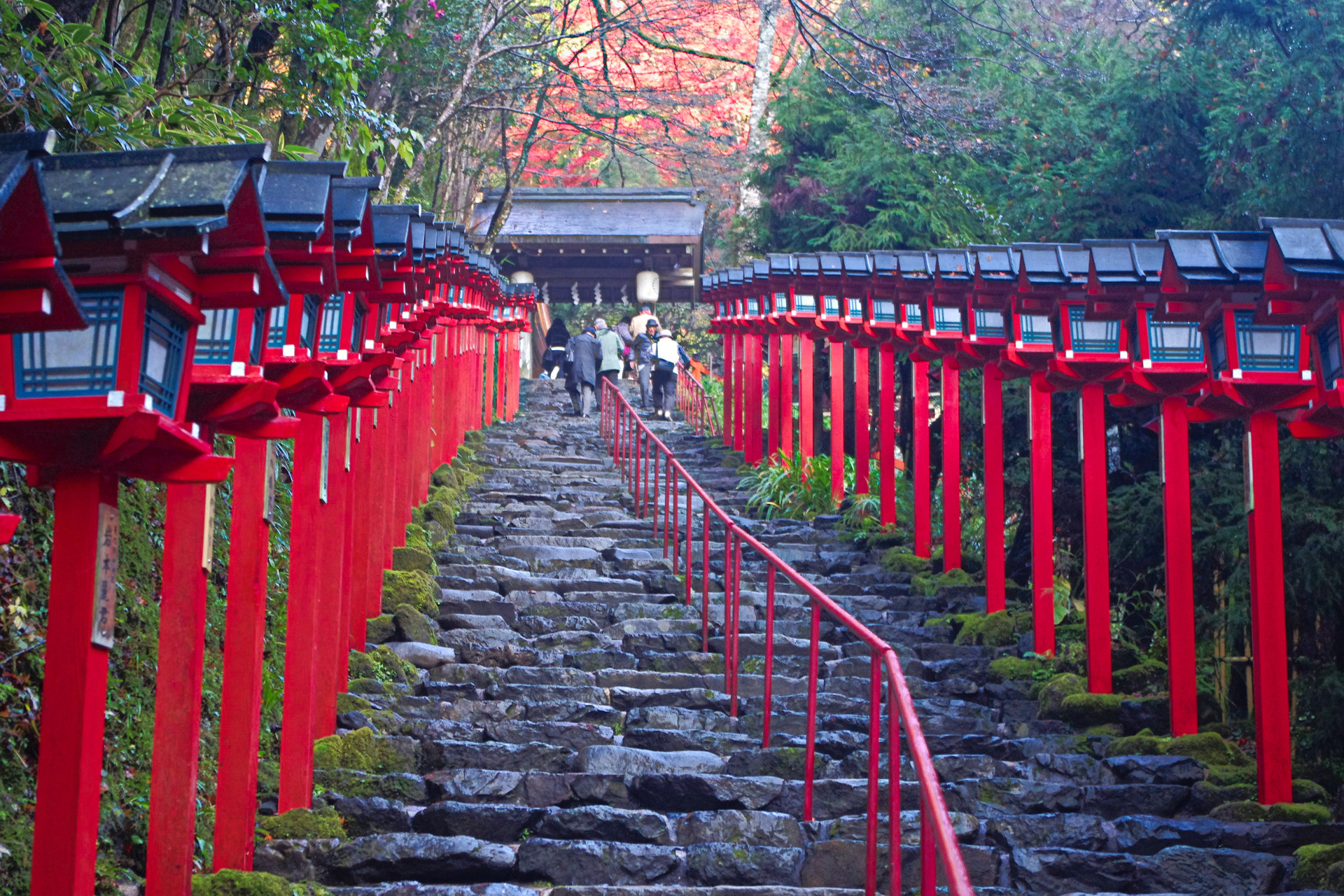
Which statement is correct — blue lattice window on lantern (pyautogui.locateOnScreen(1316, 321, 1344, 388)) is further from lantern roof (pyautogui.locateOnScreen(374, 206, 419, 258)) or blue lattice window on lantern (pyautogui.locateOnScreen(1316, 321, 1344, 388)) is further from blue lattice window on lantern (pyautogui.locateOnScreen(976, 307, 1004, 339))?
lantern roof (pyautogui.locateOnScreen(374, 206, 419, 258))

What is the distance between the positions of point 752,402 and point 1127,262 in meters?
9.89

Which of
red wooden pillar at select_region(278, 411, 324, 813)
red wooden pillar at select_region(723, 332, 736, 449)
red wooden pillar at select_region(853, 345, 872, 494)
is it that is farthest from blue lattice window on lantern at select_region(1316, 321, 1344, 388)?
red wooden pillar at select_region(723, 332, 736, 449)

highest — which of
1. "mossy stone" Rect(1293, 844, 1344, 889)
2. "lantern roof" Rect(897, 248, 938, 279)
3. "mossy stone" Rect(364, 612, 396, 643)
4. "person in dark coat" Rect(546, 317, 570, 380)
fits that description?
"person in dark coat" Rect(546, 317, 570, 380)

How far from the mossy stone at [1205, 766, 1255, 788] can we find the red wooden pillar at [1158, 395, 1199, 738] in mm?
526

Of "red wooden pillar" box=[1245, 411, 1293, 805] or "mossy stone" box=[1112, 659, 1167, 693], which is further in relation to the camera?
"mossy stone" box=[1112, 659, 1167, 693]

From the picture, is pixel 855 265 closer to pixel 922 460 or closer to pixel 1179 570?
pixel 922 460

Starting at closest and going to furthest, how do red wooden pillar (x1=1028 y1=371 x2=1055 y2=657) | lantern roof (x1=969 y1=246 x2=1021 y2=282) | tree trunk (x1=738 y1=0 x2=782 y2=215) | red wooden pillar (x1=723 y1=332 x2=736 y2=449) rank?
red wooden pillar (x1=1028 y1=371 x2=1055 y2=657) → lantern roof (x1=969 y1=246 x2=1021 y2=282) → red wooden pillar (x1=723 y1=332 x2=736 y2=449) → tree trunk (x1=738 y1=0 x2=782 y2=215)

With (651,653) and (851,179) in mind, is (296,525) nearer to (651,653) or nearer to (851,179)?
(651,653)

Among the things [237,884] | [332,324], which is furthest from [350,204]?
[237,884]

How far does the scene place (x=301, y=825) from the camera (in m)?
5.95

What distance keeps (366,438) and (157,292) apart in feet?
16.1

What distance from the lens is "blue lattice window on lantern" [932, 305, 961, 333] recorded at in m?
Result: 12.0

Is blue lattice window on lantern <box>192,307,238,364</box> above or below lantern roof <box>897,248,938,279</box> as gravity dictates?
below

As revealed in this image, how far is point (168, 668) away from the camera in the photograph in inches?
186
